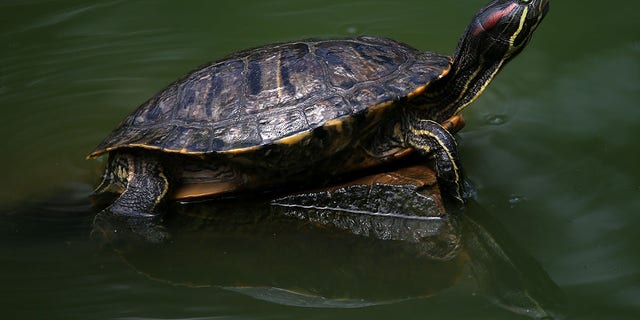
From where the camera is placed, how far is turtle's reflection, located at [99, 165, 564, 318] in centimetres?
358

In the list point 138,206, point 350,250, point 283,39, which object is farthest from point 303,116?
point 283,39

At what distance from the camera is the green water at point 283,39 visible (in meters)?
3.52

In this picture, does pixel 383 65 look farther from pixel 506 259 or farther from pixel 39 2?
pixel 39 2

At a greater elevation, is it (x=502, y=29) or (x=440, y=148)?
(x=502, y=29)

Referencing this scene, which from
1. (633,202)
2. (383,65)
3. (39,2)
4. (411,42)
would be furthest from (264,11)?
(633,202)

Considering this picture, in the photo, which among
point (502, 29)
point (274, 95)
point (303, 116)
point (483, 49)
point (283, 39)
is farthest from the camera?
point (283, 39)

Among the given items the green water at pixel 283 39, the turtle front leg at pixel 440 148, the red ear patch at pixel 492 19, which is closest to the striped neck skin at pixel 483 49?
the red ear patch at pixel 492 19

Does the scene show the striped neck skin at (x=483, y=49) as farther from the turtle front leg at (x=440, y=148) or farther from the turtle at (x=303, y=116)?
the turtle front leg at (x=440, y=148)

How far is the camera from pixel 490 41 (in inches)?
174

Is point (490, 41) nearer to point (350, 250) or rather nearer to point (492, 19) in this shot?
point (492, 19)

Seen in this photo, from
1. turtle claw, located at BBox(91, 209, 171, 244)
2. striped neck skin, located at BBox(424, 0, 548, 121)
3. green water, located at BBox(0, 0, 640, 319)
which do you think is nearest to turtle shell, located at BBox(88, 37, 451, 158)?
striped neck skin, located at BBox(424, 0, 548, 121)

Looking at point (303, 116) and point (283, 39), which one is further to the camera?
point (283, 39)

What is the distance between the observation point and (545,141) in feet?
16.0

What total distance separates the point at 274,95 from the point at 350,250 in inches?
44.0
